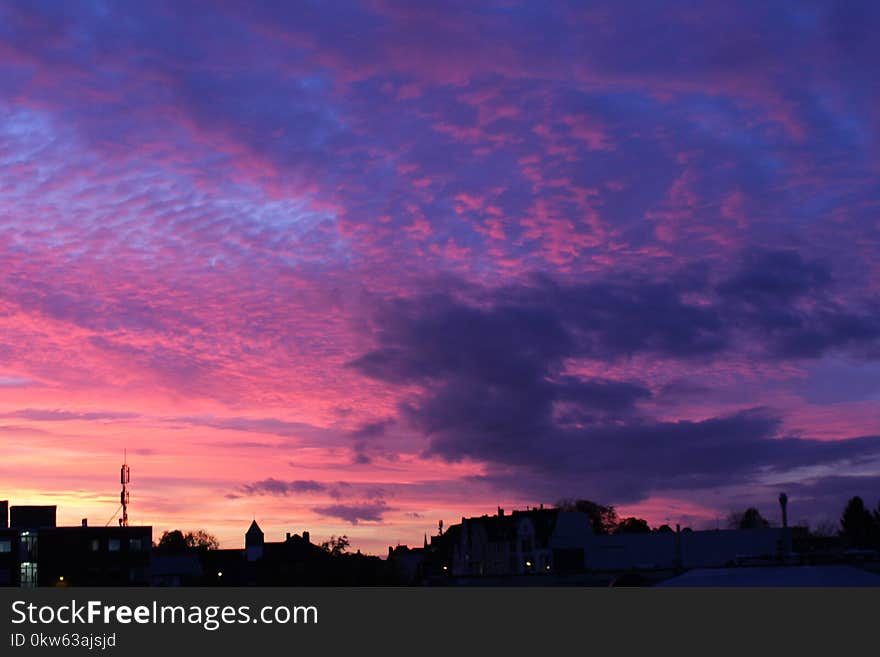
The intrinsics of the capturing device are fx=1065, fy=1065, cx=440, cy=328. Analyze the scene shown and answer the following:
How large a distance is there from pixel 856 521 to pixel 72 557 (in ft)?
432

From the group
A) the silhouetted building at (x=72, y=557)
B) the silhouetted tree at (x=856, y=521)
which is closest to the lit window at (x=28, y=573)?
the silhouetted building at (x=72, y=557)

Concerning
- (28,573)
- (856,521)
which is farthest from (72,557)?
(856,521)

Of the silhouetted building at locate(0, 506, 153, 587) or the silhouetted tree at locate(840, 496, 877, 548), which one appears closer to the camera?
the silhouetted building at locate(0, 506, 153, 587)

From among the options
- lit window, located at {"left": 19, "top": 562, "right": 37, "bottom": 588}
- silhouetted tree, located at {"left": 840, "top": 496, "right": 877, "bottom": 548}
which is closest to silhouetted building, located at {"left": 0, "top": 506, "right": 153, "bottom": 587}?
lit window, located at {"left": 19, "top": 562, "right": 37, "bottom": 588}

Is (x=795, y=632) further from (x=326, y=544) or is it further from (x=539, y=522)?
(x=539, y=522)

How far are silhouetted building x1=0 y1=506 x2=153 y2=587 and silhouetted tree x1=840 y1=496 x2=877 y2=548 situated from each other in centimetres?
11702

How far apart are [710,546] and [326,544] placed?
5188cm

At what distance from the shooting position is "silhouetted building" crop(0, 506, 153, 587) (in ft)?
448

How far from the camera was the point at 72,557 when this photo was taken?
137625 mm

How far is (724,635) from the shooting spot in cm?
3847

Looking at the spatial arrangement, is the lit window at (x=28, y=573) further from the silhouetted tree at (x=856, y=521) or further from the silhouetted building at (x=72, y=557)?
the silhouetted tree at (x=856, y=521)

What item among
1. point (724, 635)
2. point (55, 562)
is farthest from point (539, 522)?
point (724, 635)

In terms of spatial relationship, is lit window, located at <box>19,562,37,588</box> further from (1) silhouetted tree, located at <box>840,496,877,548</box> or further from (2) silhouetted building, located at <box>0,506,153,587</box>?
(1) silhouetted tree, located at <box>840,496,877,548</box>

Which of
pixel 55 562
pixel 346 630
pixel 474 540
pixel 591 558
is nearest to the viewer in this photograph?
pixel 346 630
